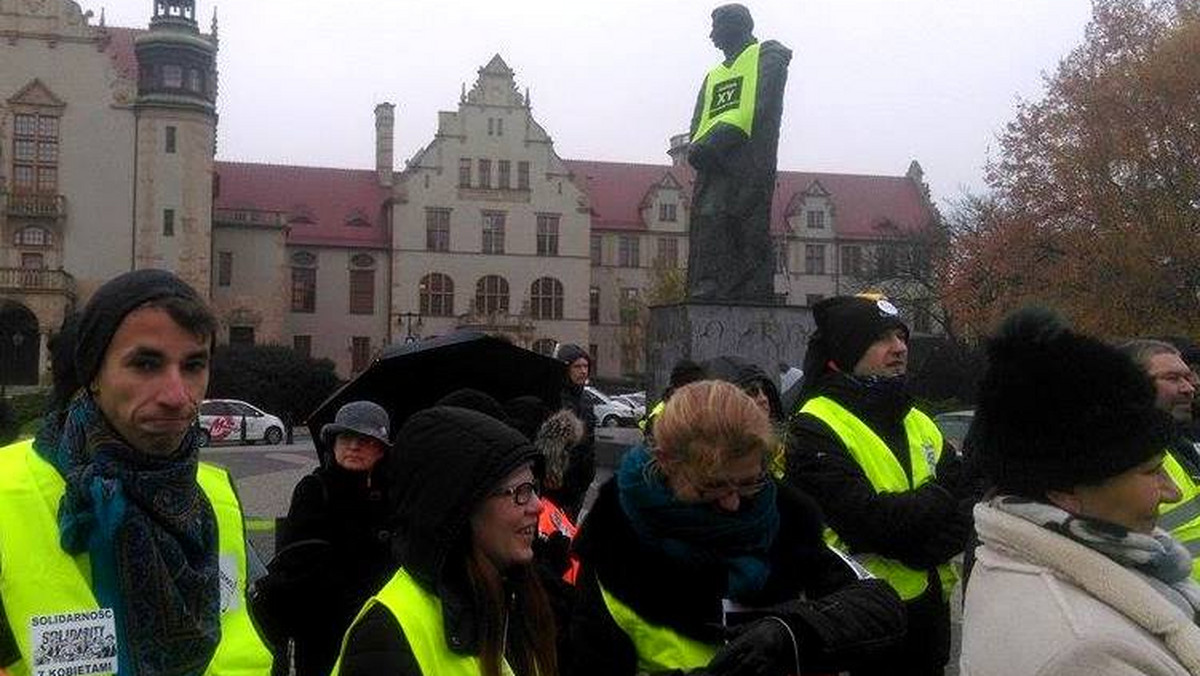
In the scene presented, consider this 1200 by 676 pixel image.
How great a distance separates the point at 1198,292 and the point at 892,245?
98.9 ft

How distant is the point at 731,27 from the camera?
11.7m

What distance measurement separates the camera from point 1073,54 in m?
33.2

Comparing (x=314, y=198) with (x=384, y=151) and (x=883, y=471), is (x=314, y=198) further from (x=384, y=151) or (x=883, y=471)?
(x=883, y=471)

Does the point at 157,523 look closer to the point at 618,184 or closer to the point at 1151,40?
the point at 1151,40

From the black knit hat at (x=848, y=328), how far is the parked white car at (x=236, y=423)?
1295 inches

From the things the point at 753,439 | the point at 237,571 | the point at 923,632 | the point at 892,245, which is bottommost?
the point at 923,632

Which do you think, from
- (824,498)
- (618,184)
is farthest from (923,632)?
(618,184)

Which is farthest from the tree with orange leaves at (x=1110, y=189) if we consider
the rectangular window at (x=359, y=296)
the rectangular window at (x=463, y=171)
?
the rectangular window at (x=359, y=296)

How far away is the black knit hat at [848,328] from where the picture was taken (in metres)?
4.36

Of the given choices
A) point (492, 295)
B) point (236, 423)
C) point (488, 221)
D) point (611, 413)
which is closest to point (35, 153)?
point (488, 221)

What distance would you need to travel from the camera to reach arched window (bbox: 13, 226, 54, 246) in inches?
2121

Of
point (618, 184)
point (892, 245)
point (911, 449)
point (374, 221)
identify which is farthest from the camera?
point (618, 184)

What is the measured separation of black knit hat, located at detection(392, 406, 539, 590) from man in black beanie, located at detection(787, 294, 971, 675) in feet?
5.18

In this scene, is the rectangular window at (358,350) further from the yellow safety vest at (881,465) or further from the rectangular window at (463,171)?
the yellow safety vest at (881,465)
